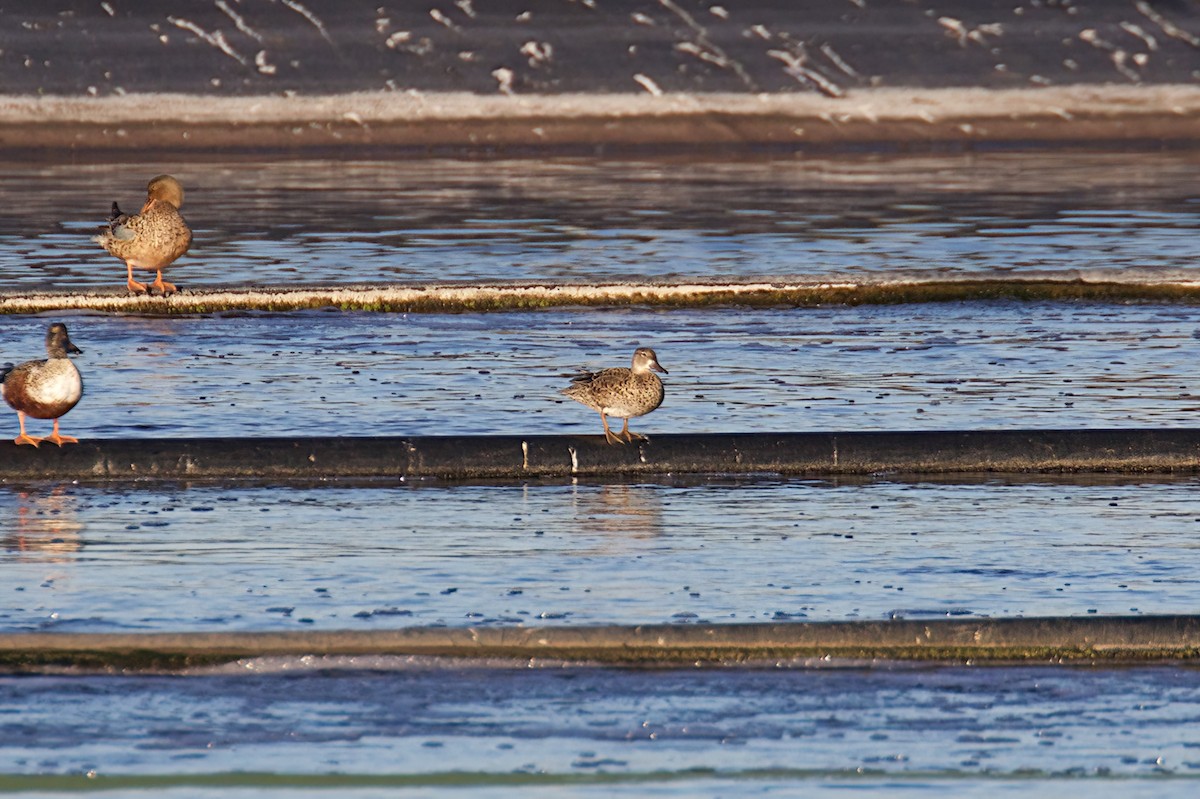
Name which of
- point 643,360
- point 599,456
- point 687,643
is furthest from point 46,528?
point 687,643

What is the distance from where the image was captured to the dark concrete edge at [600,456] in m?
Answer: 10.6

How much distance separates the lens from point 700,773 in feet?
20.2

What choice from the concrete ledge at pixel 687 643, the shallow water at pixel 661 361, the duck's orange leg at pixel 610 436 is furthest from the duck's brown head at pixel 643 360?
the concrete ledge at pixel 687 643

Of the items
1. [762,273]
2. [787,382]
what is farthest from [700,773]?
[762,273]

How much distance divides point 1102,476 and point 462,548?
133 inches

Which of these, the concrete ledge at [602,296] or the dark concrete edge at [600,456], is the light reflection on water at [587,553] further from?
the concrete ledge at [602,296]

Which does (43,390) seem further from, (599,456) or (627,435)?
(627,435)

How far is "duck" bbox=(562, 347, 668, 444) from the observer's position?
10.8 meters

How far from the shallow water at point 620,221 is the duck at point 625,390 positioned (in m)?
9.21

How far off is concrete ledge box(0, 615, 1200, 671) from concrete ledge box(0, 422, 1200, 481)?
132 inches

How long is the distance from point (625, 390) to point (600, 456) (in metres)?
0.34

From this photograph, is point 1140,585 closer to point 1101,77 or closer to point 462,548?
point 462,548

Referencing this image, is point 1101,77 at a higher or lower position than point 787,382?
higher

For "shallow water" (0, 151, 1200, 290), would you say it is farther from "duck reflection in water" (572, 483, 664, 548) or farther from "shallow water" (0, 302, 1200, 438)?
"duck reflection in water" (572, 483, 664, 548)
